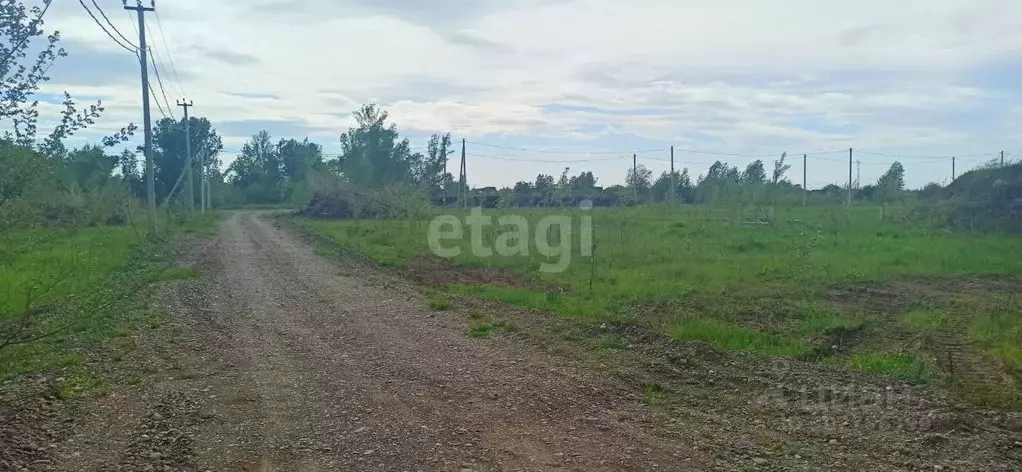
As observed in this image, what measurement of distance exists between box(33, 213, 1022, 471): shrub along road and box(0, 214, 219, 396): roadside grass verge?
54 cm

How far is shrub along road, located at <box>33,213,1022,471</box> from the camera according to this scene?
14.5 feet

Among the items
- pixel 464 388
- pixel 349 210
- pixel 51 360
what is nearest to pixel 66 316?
pixel 51 360

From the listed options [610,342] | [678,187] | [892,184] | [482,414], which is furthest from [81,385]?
[678,187]

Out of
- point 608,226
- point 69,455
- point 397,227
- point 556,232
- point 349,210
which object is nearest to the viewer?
point 69,455

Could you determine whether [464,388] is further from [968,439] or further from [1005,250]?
[1005,250]

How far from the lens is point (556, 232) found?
20.6 m

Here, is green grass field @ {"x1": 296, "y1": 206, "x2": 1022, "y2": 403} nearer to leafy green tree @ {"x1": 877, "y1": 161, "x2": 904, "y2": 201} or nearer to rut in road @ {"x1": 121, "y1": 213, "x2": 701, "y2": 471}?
rut in road @ {"x1": 121, "y1": 213, "x2": 701, "y2": 471}

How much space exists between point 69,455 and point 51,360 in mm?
2710

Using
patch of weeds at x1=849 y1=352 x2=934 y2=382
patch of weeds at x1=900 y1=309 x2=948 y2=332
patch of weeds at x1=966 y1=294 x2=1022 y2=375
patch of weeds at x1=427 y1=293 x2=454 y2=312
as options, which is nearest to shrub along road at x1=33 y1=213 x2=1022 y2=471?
patch of weeds at x1=849 y1=352 x2=934 y2=382

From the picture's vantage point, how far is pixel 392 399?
Result: 562 centimetres

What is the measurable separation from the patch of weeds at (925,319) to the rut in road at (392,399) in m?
4.70

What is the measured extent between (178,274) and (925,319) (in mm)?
11670

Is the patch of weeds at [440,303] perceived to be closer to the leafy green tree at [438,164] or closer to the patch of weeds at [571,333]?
the patch of weeds at [571,333]

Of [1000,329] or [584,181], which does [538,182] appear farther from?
[1000,329]
